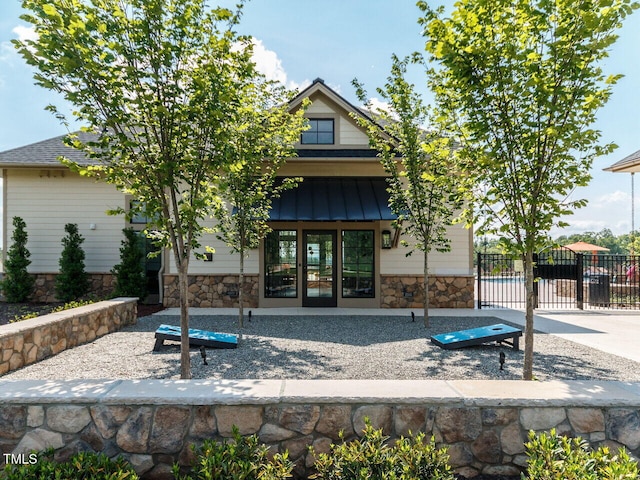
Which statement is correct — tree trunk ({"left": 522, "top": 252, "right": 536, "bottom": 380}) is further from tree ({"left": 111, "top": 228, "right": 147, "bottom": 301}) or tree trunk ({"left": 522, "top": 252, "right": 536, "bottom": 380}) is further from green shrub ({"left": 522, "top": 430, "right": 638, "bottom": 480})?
tree ({"left": 111, "top": 228, "right": 147, "bottom": 301})

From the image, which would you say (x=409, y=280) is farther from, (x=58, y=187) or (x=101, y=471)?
(x=58, y=187)

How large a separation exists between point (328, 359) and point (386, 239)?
6426 millimetres

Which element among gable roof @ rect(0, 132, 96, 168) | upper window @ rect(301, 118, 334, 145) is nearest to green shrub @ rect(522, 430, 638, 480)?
upper window @ rect(301, 118, 334, 145)

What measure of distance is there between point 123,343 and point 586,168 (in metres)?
8.57

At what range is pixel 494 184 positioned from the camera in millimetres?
4348

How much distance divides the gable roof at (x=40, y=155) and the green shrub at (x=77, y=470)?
11.2 meters

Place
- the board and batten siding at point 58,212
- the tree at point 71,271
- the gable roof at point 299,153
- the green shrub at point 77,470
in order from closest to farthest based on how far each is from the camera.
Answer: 1. the green shrub at point 77,470
2. the gable roof at point 299,153
3. the tree at point 71,271
4. the board and batten siding at point 58,212

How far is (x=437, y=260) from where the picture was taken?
1210 centimetres

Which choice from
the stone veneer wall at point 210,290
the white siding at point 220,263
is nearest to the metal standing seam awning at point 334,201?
the white siding at point 220,263

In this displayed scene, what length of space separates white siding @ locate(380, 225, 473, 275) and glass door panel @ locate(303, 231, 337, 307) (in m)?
1.79

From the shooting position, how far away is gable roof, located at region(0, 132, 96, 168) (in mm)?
12047

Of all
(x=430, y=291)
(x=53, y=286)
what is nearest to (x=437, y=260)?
(x=430, y=291)

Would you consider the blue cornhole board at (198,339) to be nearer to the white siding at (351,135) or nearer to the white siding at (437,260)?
the white siding at (437,260)

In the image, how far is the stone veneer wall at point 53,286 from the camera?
1271cm
